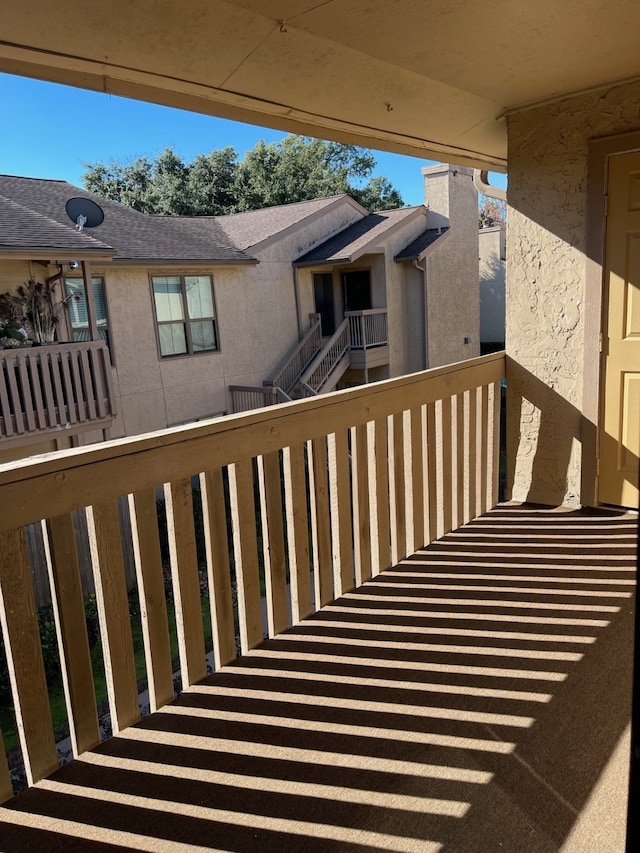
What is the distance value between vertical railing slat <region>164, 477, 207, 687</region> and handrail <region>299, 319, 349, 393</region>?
1102 centimetres

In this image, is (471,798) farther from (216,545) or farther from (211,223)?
(211,223)

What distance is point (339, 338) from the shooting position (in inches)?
554

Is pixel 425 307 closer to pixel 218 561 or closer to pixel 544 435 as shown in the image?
pixel 544 435

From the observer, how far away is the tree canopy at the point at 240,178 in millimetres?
28812

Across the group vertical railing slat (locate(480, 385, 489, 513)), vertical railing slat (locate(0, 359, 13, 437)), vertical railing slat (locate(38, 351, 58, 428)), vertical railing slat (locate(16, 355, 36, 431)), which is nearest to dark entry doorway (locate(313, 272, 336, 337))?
vertical railing slat (locate(38, 351, 58, 428))

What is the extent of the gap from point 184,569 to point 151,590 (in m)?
0.15

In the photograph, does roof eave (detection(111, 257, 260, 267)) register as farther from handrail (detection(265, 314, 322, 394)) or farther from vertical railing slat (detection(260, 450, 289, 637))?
vertical railing slat (detection(260, 450, 289, 637))

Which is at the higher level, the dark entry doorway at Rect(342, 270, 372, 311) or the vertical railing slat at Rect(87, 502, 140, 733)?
the dark entry doorway at Rect(342, 270, 372, 311)

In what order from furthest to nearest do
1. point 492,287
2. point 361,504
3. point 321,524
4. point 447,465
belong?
point 492,287
point 447,465
point 361,504
point 321,524

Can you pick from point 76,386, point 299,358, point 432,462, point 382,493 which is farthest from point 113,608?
point 299,358

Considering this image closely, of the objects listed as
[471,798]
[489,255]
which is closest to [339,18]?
[471,798]

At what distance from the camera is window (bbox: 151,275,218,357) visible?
37.2 ft

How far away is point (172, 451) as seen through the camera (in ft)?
6.89

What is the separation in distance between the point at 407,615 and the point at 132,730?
1.19 metres
